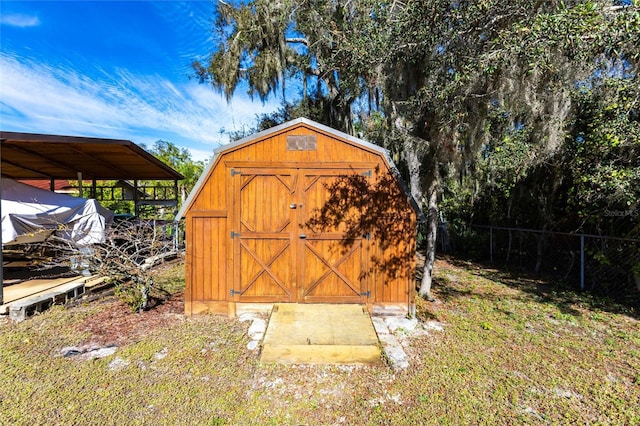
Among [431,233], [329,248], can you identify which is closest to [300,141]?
[329,248]

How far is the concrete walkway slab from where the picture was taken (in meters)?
3.36

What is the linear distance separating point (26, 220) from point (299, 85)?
28.8 ft

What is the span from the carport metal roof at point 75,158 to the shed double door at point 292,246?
3483mm

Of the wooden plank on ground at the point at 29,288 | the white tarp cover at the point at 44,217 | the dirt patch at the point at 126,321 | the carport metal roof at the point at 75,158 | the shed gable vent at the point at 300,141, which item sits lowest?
the dirt patch at the point at 126,321

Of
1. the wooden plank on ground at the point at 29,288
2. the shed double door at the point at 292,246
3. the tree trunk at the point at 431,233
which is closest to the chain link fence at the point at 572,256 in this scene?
the tree trunk at the point at 431,233

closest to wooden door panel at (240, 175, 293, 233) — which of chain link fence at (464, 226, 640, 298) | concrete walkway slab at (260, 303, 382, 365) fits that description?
concrete walkway slab at (260, 303, 382, 365)

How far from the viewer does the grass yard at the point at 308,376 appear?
255 cm

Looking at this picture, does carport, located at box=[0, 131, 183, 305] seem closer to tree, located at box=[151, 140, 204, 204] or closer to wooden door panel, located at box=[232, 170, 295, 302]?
wooden door panel, located at box=[232, 170, 295, 302]

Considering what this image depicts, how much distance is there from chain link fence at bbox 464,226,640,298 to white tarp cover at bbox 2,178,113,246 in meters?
10.1

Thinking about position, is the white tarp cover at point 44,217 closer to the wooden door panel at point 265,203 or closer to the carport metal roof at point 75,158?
the carport metal roof at point 75,158

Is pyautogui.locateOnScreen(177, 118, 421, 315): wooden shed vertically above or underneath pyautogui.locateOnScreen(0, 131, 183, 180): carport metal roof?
underneath

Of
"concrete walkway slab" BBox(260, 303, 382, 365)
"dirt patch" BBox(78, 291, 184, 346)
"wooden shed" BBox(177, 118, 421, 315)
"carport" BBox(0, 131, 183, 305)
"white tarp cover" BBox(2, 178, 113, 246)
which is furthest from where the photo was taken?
"carport" BBox(0, 131, 183, 305)

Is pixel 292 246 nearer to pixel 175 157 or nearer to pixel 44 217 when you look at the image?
pixel 44 217

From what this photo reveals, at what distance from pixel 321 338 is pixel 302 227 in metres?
1.72
